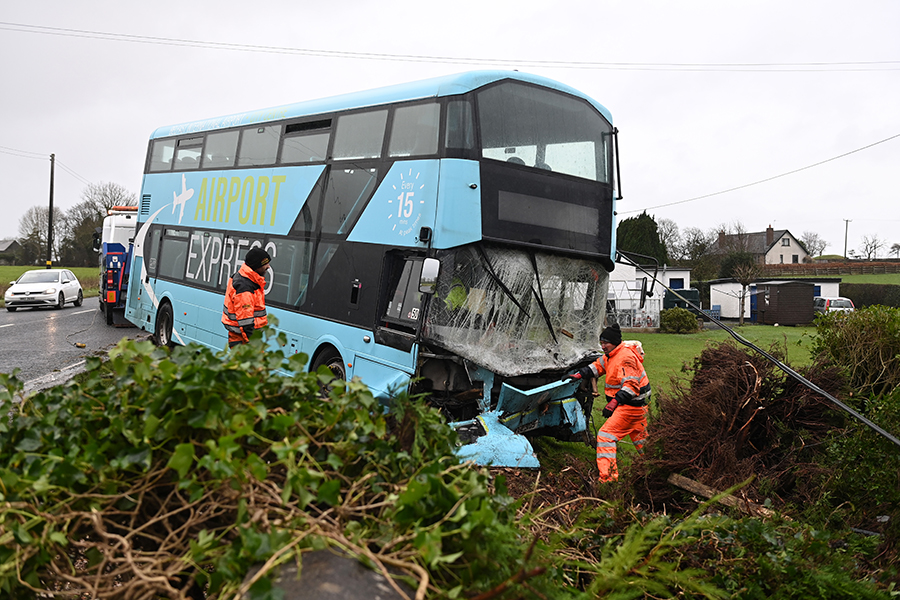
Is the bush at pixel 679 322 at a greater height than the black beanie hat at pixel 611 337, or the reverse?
the black beanie hat at pixel 611 337

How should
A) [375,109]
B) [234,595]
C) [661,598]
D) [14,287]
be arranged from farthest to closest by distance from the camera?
[14,287], [375,109], [661,598], [234,595]

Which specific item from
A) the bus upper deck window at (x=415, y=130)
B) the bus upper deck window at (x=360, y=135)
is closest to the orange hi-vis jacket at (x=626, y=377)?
the bus upper deck window at (x=415, y=130)

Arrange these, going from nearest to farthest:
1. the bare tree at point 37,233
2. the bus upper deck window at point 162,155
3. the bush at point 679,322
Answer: the bus upper deck window at point 162,155 → the bush at point 679,322 → the bare tree at point 37,233

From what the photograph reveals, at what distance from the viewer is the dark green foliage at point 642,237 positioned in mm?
44469

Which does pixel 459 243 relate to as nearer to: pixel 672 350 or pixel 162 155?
pixel 162 155

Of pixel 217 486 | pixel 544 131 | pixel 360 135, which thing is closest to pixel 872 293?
pixel 544 131

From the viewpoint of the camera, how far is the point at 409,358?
6.98m

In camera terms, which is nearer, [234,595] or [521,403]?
[234,595]

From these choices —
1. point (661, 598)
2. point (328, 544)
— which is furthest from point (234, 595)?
point (661, 598)

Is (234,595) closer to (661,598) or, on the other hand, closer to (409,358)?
(661,598)

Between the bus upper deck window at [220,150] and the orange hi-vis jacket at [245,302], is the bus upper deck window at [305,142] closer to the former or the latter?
the bus upper deck window at [220,150]

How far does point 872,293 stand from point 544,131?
1739 inches

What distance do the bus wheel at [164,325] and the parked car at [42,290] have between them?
1389 cm

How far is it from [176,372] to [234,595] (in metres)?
0.75
